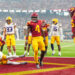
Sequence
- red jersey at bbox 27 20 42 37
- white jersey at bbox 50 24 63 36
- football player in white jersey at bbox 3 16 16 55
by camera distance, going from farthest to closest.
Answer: white jersey at bbox 50 24 63 36, football player in white jersey at bbox 3 16 16 55, red jersey at bbox 27 20 42 37

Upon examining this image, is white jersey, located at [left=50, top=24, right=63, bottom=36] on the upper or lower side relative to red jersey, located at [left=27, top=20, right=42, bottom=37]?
upper

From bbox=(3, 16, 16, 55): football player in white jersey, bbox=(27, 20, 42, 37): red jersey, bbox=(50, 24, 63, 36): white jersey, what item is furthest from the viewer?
bbox=(50, 24, 63, 36): white jersey

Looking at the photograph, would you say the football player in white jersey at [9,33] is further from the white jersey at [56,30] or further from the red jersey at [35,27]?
A: the red jersey at [35,27]

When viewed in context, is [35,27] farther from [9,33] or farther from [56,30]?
[56,30]

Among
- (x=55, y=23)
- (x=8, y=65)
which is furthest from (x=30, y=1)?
(x=8, y=65)

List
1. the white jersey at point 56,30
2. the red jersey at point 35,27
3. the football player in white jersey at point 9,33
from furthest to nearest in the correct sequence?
the white jersey at point 56,30, the football player in white jersey at point 9,33, the red jersey at point 35,27

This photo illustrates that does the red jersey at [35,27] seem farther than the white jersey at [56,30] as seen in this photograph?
No

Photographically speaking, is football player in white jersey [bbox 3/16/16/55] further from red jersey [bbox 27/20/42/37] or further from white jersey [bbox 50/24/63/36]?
red jersey [bbox 27/20/42/37]

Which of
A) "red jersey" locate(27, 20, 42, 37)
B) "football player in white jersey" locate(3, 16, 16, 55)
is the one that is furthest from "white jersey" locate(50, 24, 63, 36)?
"red jersey" locate(27, 20, 42, 37)

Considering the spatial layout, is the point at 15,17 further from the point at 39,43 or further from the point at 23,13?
the point at 39,43

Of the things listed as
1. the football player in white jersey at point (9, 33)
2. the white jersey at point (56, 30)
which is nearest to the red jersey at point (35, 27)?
the football player in white jersey at point (9, 33)

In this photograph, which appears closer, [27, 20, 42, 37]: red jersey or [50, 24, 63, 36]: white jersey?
[27, 20, 42, 37]: red jersey

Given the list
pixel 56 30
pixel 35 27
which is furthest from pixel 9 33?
pixel 35 27

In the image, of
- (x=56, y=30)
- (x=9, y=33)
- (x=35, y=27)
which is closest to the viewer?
(x=35, y=27)
